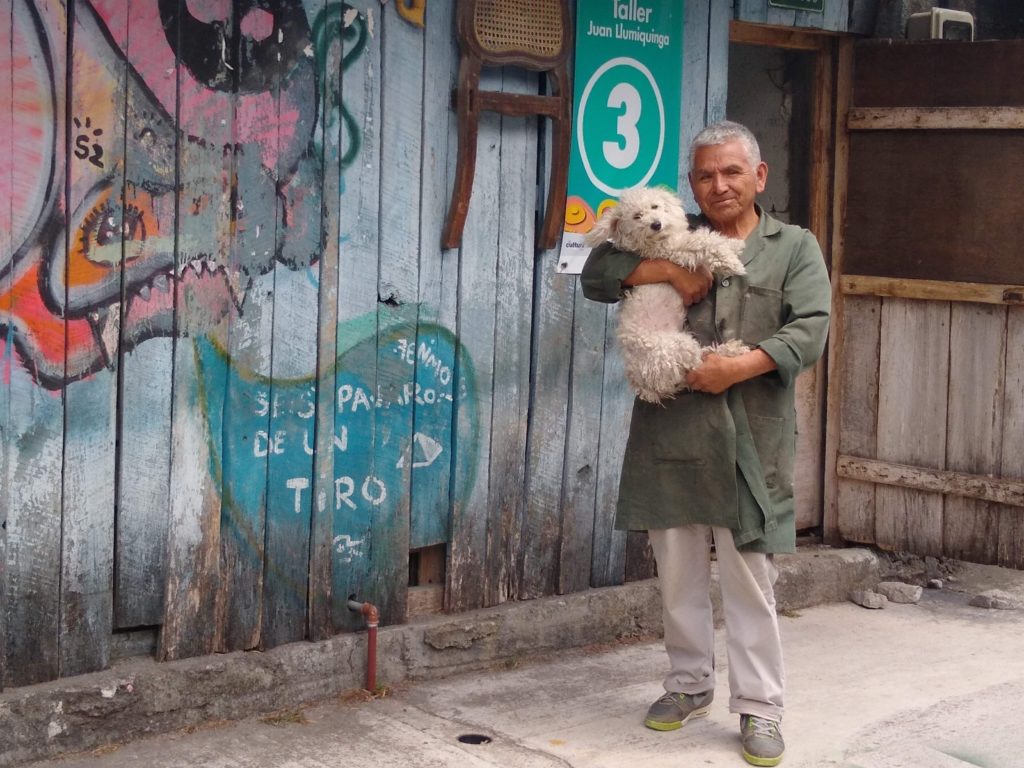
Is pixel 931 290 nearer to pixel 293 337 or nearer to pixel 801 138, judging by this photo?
pixel 801 138

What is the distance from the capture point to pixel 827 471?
22.3 ft

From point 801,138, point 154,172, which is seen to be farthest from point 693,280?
point 801,138

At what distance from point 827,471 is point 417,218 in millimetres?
2786

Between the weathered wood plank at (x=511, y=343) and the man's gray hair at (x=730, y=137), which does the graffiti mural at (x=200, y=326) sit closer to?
the weathered wood plank at (x=511, y=343)

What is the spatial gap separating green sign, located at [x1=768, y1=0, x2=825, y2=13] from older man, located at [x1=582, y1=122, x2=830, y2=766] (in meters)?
1.80

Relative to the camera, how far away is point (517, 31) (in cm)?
504

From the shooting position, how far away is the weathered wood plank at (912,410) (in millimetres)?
6426

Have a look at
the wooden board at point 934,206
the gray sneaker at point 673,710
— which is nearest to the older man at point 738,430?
the gray sneaker at point 673,710

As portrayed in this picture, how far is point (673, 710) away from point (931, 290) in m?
2.66

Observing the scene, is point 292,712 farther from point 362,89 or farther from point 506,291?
point 362,89

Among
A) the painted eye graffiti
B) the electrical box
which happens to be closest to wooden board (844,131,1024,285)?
the electrical box

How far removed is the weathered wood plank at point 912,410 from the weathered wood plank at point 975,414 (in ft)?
0.16

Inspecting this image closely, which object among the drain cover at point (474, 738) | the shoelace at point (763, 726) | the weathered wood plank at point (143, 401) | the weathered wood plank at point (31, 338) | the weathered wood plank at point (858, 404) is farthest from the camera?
the weathered wood plank at point (858, 404)

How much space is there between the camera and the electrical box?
649 centimetres
